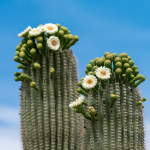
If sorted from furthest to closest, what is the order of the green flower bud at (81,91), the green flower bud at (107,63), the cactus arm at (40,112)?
1. the cactus arm at (40,112)
2. the green flower bud at (81,91)
3. the green flower bud at (107,63)

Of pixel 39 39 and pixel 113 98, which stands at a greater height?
pixel 39 39

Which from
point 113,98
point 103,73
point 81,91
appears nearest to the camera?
point 113,98

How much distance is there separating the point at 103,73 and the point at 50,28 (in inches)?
54.4

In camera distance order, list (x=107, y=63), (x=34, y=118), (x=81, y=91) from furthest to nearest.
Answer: (x=34, y=118) < (x=81, y=91) < (x=107, y=63)

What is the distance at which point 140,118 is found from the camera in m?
4.73

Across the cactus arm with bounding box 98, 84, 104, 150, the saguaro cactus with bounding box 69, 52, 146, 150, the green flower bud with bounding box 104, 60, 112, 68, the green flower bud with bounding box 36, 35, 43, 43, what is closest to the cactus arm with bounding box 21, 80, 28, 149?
the green flower bud with bounding box 36, 35, 43, 43

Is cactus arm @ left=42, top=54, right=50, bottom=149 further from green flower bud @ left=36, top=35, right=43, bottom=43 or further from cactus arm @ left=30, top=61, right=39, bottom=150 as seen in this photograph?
green flower bud @ left=36, top=35, right=43, bottom=43

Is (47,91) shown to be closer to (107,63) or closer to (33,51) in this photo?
(33,51)

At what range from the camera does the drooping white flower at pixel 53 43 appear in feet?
15.8

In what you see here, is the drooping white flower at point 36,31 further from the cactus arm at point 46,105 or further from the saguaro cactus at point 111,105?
the saguaro cactus at point 111,105

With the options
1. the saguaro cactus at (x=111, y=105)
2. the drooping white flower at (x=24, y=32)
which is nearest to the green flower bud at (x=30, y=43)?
the drooping white flower at (x=24, y=32)

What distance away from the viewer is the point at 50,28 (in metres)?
4.96

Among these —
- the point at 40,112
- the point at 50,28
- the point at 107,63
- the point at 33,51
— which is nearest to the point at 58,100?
the point at 40,112

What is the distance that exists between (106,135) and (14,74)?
6.89ft
